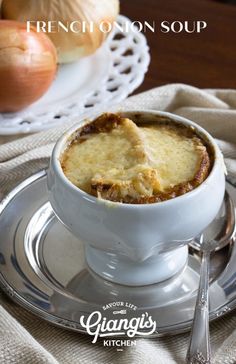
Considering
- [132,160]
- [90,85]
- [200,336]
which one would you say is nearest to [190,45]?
[90,85]

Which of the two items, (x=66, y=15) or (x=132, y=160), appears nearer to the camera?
(x=132, y=160)

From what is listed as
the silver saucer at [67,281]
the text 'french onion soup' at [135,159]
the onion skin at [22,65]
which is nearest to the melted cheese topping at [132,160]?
the text 'french onion soup' at [135,159]

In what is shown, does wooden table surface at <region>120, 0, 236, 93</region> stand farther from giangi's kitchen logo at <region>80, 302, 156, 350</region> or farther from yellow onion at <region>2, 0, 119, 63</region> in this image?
giangi's kitchen logo at <region>80, 302, 156, 350</region>

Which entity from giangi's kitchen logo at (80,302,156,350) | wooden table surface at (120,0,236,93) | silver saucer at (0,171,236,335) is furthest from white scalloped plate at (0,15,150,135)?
giangi's kitchen logo at (80,302,156,350)

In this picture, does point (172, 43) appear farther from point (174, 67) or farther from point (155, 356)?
point (155, 356)

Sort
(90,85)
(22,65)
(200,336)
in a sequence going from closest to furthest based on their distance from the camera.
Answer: (200,336), (22,65), (90,85)

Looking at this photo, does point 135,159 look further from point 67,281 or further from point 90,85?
point 90,85

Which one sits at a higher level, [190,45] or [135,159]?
[135,159]
